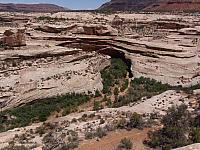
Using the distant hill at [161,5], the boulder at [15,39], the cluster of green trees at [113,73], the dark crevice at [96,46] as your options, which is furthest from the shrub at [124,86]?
the distant hill at [161,5]

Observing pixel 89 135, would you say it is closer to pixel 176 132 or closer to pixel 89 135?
pixel 89 135

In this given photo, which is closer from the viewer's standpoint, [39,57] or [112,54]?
[39,57]

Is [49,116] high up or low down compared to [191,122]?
down

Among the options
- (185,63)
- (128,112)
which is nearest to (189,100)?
(128,112)

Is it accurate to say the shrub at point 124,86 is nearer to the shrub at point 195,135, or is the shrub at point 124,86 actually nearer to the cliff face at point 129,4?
the shrub at point 195,135

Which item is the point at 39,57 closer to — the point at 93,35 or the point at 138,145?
the point at 93,35

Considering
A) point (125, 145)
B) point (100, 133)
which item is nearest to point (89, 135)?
point (100, 133)
